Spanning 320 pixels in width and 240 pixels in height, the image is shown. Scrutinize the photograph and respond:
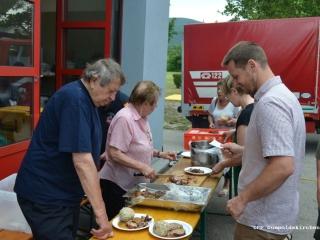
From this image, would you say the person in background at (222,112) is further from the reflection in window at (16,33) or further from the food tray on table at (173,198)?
the reflection in window at (16,33)

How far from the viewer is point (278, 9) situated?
14828mm

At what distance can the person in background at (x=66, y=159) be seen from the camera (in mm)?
2018

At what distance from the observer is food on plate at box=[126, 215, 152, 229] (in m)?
2.22

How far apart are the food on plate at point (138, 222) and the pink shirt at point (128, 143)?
2.35 feet

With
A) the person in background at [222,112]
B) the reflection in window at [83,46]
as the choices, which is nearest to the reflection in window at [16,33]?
the reflection in window at [83,46]

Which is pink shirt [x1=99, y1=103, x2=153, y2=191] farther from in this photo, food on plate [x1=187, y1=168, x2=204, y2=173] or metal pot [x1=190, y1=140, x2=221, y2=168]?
metal pot [x1=190, y1=140, x2=221, y2=168]

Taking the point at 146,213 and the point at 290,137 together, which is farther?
the point at 146,213

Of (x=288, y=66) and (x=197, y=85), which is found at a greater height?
(x=288, y=66)

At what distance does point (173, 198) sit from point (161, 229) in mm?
452

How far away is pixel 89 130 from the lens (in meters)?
2.06

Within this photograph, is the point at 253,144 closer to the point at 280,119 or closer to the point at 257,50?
the point at 280,119

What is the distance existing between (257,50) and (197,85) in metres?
7.33

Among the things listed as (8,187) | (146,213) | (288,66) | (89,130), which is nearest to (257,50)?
(89,130)

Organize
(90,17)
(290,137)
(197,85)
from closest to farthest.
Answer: (290,137)
(90,17)
(197,85)
